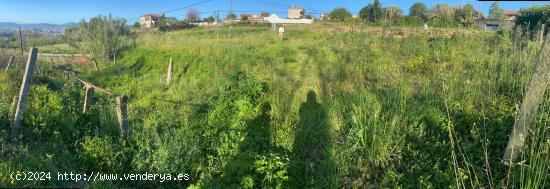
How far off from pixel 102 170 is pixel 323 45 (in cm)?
798

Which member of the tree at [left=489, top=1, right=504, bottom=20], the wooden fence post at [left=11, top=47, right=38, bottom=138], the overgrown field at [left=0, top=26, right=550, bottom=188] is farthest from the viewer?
the tree at [left=489, top=1, right=504, bottom=20]

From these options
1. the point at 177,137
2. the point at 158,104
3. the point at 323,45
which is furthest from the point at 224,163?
the point at 323,45

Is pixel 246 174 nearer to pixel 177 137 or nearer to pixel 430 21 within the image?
pixel 177 137

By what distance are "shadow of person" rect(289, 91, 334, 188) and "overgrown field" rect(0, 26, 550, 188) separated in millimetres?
21

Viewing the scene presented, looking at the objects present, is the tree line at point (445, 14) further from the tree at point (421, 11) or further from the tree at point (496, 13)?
the tree at point (421, 11)

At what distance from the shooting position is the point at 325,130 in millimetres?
4688

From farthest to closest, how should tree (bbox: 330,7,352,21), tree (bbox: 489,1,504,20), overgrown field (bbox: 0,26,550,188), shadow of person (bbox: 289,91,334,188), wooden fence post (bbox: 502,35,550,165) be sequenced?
tree (bbox: 330,7,352,21) < tree (bbox: 489,1,504,20) < shadow of person (bbox: 289,91,334,188) < overgrown field (bbox: 0,26,550,188) < wooden fence post (bbox: 502,35,550,165)

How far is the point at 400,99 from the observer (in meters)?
4.54

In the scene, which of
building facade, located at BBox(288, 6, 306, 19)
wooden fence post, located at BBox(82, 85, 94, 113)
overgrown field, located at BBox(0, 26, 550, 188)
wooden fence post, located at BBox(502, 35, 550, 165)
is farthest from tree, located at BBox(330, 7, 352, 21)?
building facade, located at BBox(288, 6, 306, 19)

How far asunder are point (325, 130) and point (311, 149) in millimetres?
351

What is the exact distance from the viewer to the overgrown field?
3352 mm

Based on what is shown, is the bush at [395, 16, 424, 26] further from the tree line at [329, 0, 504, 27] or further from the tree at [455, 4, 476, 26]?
the tree at [455, 4, 476, 26]

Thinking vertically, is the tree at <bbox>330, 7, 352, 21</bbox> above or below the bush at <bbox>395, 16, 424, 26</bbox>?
above

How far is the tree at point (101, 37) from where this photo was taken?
16891mm
